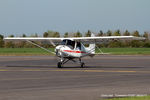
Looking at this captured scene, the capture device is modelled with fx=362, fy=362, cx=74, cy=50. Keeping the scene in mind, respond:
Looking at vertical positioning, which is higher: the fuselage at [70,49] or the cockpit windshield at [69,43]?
the cockpit windshield at [69,43]

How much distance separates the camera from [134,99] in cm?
1016

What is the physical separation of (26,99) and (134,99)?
307 centimetres

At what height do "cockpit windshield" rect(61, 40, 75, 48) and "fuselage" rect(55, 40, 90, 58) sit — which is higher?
"cockpit windshield" rect(61, 40, 75, 48)

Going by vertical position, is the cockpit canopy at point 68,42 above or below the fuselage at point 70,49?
above

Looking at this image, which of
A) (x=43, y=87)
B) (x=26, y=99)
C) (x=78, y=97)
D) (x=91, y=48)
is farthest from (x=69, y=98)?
(x=91, y=48)

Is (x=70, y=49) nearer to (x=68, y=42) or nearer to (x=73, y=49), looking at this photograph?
(x=73, y=49)

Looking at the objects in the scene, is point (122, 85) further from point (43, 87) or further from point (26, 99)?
point (26, 99)

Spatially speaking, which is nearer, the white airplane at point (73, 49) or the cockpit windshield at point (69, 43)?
the white airplane at point (73, 49)

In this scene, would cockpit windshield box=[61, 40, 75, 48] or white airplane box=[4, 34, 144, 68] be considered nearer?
white airplane box=[4, 34, 144, 68]

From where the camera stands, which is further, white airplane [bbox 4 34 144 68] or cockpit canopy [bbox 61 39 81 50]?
cockpit canopy [bbox 61 39 81 50]

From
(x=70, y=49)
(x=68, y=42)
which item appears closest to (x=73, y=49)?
(x=70, y=49)

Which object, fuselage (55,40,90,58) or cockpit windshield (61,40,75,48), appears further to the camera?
cockpit windshield (61,40,75,48)

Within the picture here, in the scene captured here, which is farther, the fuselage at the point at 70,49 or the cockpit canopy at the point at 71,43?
the cockpit canopy at the point at 71,43

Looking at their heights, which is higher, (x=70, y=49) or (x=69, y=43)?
(x=69, y=43)
